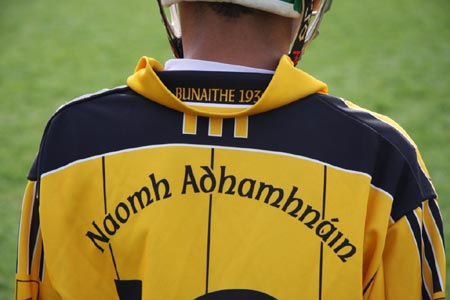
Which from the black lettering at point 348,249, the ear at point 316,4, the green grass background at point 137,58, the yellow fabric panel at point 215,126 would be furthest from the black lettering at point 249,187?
the green grass background at point 137,58

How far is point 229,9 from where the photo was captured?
1665 mm

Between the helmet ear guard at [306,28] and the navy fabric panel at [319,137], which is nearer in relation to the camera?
the navy fabric panel at [319,137]

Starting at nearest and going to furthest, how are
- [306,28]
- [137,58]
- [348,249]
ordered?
[348,249] < [306,28] < [137,58]

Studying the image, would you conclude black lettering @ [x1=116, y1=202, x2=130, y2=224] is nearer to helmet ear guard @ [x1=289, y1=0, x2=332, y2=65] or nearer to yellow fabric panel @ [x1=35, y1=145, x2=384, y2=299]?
yellow fabric panel @ [x1=35, y1=145, x2=384, y2=299]

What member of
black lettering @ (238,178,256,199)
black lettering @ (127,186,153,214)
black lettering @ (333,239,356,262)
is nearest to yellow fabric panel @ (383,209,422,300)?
black lettering @ (333,239,356,262)

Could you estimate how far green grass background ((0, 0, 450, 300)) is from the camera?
640 cm

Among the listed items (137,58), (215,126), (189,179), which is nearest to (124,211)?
(189,179)

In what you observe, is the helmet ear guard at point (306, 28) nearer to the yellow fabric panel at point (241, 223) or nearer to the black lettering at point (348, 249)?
the yellow fabric panel at point (241, 223)

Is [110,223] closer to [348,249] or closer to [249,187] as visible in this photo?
[249,187]

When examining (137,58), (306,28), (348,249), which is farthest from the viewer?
(137,58)

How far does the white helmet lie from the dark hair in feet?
0.10

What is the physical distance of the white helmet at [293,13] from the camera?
1.63 m

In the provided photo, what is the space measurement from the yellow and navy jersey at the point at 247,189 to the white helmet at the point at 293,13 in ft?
0.39

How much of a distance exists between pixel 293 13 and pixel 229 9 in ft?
0.47
